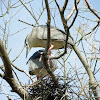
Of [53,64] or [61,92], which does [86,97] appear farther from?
[53,64]

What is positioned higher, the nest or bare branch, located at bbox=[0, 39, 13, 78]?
bare branch, located at bbox=[0, 39, 13, 78]

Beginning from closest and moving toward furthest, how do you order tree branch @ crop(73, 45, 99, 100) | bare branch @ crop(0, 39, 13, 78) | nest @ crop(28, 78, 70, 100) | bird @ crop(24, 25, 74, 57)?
bare branch @ crop(0, 39, 13, 78), nest @ crop(28, 78, 70, 100), tree branch @ crop(73, 45, 99, 100), bird @ crop(24, 25, 74, 57)

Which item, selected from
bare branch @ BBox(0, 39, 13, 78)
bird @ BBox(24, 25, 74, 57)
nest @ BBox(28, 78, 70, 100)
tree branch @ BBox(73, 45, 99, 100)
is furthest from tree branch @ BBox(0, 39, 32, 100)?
bird @ BBox(24, 25, 74, 57)

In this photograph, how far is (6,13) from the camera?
12.6 feet

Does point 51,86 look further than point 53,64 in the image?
No

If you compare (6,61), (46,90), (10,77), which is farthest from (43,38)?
(6,61)

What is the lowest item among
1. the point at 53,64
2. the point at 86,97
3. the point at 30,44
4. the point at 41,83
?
the point at 86,97

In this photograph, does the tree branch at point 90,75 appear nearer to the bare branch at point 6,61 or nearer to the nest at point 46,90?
the nest at point 46,90

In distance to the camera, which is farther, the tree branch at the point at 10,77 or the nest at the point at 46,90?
the nest at the point at 46,90

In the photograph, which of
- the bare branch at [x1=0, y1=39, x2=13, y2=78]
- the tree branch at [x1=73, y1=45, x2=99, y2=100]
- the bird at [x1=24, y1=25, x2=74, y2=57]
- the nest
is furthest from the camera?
the bird at [x1=24, y1=25, x2=74, y2=57]

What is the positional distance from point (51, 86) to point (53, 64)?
90cm

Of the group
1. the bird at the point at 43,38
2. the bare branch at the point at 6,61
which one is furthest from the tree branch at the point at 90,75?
the bare branch at the point at 6,61

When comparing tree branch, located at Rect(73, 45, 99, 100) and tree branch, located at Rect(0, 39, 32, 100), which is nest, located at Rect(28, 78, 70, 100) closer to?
tree branch, located at Rect(0, 39, 32, 100)

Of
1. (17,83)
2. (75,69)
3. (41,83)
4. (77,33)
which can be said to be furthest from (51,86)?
(77,33)
